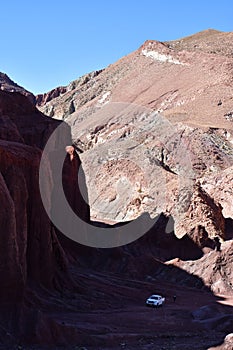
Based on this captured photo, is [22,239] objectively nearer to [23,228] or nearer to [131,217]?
[23,228]

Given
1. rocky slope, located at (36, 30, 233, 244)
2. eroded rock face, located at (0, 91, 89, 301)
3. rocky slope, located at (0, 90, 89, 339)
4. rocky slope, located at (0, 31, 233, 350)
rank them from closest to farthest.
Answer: rocky slope, located at (0, 90, 89, 339) → eroded rock face, located at (0, 91, 89, 301) → rocky slope, located at (0, 31, 233, 350) → rocky slope, located at (36, 30, 233, 244)

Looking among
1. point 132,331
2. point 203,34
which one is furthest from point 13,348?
point 203,34

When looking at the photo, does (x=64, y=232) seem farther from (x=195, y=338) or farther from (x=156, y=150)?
(x=156, y=150)

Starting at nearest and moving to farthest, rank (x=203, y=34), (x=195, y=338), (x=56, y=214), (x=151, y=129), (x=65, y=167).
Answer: (x=195, y=338)
(x=56, y=214)
(x=65, y=167)
(x=151, y=129)
(x=203, y=34)

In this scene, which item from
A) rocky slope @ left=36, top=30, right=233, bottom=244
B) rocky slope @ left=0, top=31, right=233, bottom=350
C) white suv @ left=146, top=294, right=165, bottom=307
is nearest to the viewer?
rocky slope @ left=0, top=31, right=233, bottom=350

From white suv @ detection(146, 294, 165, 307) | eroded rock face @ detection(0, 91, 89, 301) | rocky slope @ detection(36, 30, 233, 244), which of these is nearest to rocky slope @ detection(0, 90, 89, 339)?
eroded rock face @ detection(0, 91, 89, 301)

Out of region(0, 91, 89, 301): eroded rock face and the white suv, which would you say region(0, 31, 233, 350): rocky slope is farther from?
the white suv

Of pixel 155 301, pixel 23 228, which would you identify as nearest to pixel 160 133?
pixel 155 301

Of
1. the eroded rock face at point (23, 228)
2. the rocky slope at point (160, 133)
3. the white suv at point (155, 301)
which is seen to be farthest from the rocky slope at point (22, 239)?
the rocky slope at point (160, 133)

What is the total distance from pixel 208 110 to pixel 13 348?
3444 inches

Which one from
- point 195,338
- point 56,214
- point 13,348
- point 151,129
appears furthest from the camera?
point 151,129

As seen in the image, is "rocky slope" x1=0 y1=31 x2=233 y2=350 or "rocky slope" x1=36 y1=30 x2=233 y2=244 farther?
"rocky slope" x1=36 y1=30 x2=233 y2=244

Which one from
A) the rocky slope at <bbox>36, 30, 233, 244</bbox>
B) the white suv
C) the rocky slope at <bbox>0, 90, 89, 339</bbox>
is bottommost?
the white suv

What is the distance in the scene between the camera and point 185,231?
6031 centimetres
